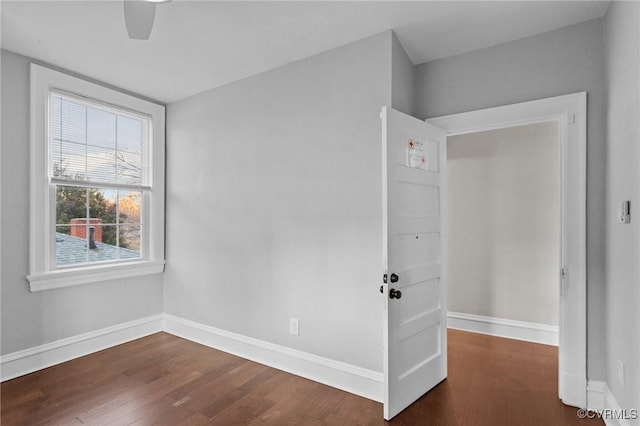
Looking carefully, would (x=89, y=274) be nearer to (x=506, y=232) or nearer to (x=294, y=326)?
(x=294, y=326)

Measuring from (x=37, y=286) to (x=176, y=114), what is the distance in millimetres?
2124

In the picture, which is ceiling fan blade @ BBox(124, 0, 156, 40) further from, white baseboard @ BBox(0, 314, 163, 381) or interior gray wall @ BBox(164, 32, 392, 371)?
white baseboard @ BBox(0, 314, 163, 381)

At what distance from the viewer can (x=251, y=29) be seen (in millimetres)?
2434

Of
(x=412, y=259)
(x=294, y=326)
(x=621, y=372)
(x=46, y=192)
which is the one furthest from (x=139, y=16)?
(x=621, y=372)

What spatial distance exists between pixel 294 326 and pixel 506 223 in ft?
8.34

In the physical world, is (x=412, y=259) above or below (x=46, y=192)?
below

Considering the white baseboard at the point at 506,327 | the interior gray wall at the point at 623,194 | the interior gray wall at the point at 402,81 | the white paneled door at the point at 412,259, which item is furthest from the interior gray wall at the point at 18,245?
the interior gray wall at the point at 623,194

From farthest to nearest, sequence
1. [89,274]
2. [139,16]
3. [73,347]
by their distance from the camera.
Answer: [89,274], [73,347], [139,16]

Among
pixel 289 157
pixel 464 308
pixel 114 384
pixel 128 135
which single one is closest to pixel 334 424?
pixel 114 384

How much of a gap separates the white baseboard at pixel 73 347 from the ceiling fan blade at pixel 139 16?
2719 mm

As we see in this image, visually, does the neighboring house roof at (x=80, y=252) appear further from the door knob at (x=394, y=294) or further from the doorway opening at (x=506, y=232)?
the doorway opening at (x=506, y=232)

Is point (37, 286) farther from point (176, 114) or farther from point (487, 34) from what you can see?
point (487, 34)

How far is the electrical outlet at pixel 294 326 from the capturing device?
9.39 ft

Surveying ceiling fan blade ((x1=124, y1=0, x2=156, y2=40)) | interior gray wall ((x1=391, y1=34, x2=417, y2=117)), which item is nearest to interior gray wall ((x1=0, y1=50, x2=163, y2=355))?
ceiling fan blade ((x1=124, y1=0, x2=156, y2=40))
